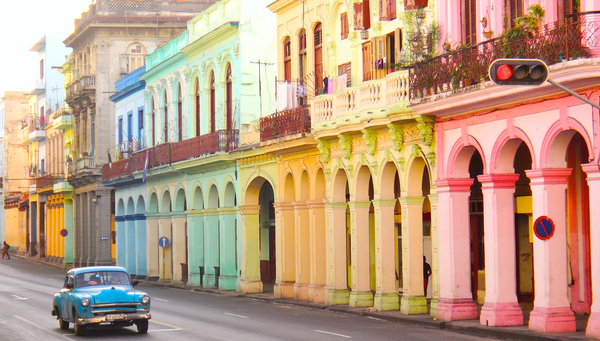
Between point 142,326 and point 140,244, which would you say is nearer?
point 142,326

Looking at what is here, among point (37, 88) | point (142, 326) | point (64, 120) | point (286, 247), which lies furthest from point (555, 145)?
point (37, 88)

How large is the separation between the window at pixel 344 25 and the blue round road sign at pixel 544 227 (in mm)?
11542

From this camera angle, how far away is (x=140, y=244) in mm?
48781

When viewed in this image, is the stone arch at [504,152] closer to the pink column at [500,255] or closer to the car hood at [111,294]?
the pink column at [500,255]

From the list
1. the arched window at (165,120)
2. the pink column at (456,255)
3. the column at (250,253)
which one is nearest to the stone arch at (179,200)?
the arched window at (165,120)

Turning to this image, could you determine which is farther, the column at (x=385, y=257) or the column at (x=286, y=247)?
the column at (x=286, y=247)

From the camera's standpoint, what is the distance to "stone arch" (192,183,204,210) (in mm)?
41344

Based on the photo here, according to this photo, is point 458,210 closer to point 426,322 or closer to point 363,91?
point 426,322

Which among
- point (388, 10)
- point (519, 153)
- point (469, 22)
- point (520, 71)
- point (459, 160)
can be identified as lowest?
point (459, 160)

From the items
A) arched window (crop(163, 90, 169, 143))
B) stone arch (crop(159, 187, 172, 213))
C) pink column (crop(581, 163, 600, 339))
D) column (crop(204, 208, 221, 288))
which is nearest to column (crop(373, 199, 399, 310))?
pink column (crop(581, 163, 600, 339))

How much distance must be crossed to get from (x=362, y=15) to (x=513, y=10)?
6944 millimetres

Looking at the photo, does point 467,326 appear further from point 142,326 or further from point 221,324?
point 142,326

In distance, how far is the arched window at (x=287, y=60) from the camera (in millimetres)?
33188

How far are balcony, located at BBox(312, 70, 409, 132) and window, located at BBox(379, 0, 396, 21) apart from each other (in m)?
1.82
